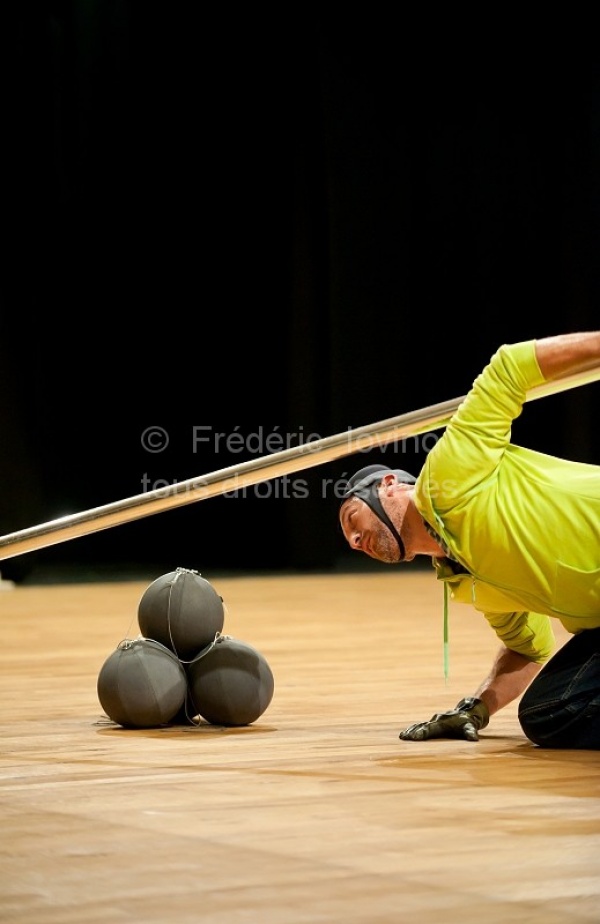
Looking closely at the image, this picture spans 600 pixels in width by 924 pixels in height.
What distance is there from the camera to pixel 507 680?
285cm

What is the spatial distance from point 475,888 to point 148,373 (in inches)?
237

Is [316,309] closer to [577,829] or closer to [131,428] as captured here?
[131,428]

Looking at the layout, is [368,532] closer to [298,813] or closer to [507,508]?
[507,508]

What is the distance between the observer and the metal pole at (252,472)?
267cm

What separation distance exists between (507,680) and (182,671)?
2.34 ft

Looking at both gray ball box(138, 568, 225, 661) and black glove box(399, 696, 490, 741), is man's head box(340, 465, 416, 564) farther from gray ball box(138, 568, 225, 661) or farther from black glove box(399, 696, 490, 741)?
gray ball box(138, 568, 225, 661)

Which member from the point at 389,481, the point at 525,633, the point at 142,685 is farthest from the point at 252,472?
the point at 525,633

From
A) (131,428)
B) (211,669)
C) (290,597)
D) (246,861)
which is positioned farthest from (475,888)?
(131,428)

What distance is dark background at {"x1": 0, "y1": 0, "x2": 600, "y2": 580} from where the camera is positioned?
285 inches

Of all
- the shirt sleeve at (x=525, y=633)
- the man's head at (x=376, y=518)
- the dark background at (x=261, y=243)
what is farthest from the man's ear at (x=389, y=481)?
the dark background at (x=261, y=243)

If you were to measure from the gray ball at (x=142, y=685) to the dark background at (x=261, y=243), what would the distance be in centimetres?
412

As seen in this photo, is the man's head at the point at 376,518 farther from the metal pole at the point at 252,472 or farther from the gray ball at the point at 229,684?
the gray ball at the point at 229,684

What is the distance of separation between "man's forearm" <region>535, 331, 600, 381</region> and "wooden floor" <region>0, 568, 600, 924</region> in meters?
0.72

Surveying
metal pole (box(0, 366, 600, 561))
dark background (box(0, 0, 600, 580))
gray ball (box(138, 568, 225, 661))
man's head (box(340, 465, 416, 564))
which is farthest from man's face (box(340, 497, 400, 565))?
dark background (box(0, 0, 600, 580))
